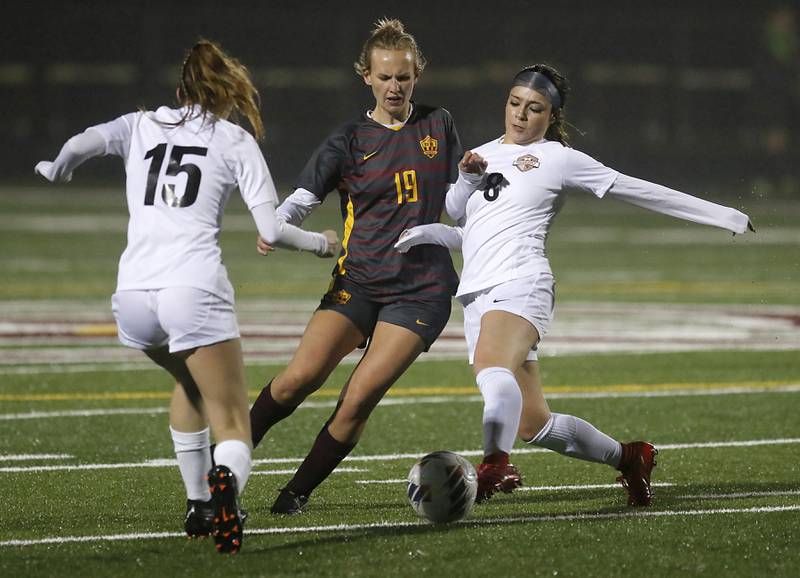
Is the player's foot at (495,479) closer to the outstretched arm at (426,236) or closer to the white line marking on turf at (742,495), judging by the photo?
the outstretched arm at (426,236)

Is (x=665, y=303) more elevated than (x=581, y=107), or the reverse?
(x=581, y=107)

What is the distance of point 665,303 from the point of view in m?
15.7

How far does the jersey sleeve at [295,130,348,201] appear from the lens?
630 cm

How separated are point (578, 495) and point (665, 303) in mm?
9316

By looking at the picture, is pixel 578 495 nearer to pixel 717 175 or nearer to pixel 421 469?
pixel 421 469

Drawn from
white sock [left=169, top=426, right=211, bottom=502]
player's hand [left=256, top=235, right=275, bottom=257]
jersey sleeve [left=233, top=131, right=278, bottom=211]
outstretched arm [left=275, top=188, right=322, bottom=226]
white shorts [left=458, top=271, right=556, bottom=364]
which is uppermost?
jersey sleeve [left=233, top=131, right=278, bottom=211]

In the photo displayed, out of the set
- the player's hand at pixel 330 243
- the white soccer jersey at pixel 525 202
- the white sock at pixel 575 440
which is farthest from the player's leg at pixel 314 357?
the white sock at pixel 575 440

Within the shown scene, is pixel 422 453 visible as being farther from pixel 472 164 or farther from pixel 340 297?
pixel 472 164

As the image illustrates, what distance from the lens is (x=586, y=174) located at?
6.08 metres

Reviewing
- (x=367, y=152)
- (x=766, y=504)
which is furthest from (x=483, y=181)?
(x=766, y=504)

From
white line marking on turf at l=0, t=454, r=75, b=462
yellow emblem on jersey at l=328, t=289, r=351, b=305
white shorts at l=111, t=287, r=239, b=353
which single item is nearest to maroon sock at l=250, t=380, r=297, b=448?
yellow emblem on jersey at l=328, t=289, r=351, b=305

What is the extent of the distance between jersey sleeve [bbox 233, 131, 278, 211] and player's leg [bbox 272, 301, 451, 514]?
1141 mm

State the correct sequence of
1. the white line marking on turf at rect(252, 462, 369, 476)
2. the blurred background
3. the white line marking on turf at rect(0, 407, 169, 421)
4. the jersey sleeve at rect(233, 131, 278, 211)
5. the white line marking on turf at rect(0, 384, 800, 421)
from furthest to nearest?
the blurred background, the white line marking on turf at rect(0, 384, 800, 421), the white line marking on turf at rect(0, 407, 169, 421), the white line marking on turf at rect(252, 462, 369, 476), the jersey sleeve at rect(233, 131, 278, 211)

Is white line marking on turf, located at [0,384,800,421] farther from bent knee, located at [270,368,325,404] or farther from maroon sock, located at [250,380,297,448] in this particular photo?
bent knee, located at [270,368,325,404]
